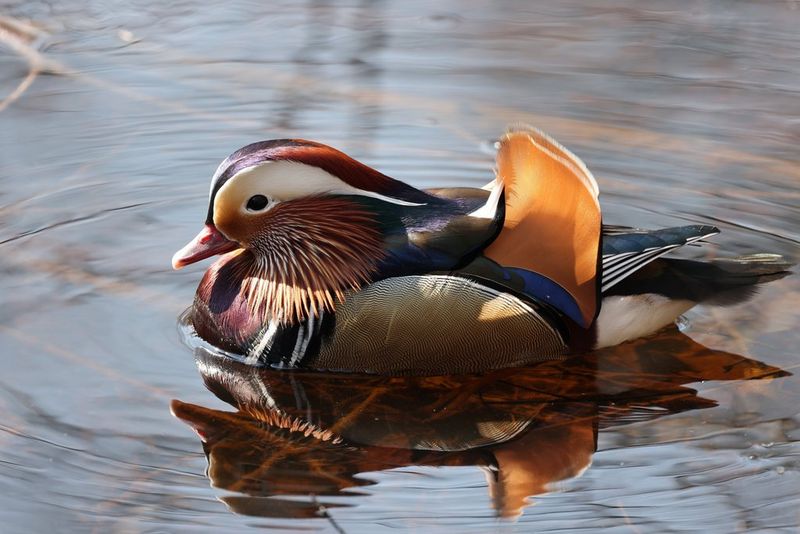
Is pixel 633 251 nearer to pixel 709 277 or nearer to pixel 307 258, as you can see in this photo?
pixel 709 277

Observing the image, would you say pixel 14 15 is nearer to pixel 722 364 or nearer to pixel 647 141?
pixel 647 141

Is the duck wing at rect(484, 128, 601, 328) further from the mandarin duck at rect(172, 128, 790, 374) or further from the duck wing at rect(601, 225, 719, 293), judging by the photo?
the duck wing at rect(601, 225, 719, 293)

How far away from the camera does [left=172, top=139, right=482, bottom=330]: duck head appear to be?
5.29m

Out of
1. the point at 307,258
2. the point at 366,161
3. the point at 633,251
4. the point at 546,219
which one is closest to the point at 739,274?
the point at 633,251

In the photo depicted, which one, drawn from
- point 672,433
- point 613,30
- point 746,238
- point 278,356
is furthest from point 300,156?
point 613,30

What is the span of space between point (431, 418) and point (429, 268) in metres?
0.57

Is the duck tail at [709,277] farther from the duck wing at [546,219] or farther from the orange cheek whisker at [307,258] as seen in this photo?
the orange cheek whisker at [307,258]

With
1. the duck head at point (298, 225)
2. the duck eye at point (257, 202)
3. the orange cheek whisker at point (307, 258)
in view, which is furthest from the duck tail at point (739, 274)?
the duck eye at point (257, 202)

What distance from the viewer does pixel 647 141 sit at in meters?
7.42

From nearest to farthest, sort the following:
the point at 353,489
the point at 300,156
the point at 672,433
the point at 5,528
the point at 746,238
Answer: the point at 5,528
the point at 353,489
the point at 672,433
the point at 300,156
the point at 746,238

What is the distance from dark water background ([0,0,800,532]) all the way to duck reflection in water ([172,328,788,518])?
6cm

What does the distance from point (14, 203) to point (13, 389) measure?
1.77 m

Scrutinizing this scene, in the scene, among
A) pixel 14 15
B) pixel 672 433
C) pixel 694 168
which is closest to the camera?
pixel 672 433

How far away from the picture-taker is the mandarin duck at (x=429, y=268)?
517 cm
